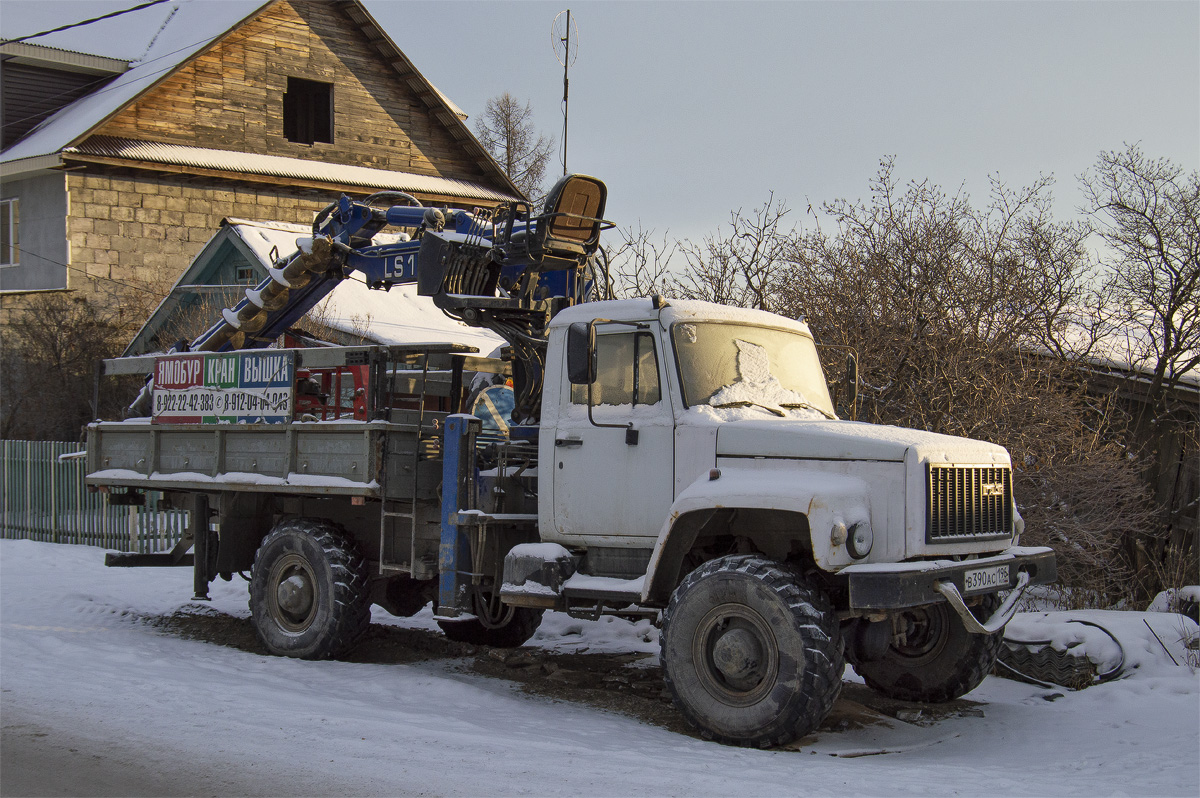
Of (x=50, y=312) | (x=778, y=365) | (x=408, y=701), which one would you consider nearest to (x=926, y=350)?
(x=778, y=365)

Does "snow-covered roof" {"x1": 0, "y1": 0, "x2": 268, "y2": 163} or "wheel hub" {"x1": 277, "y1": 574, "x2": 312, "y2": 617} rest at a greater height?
"snow-covered roof" {"x1": 0, "y1": 0, "x2": 268, "y2": 163}

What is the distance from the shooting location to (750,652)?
20.5 feet

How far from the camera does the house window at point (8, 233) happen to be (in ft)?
81.1

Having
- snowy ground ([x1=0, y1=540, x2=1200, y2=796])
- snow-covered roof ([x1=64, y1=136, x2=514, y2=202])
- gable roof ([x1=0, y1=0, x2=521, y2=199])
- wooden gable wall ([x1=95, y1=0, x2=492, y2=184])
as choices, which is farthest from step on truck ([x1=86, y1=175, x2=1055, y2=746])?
wooden gable wall ([x1=95, y1=0, x2=492, y2=184])

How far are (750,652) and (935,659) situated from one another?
6.52 ft

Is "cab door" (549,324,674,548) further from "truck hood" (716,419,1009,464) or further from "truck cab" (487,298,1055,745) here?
"truck hood" (716,419,1009,464)

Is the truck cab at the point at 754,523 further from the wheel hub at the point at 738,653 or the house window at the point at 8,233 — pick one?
the house window at the point at 8,233

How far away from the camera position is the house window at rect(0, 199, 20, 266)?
24.7 metres

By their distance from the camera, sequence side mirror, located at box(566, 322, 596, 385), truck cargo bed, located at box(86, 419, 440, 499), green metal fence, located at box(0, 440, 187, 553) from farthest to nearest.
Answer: green metal fence, located at box(0, 440, 187, 553) → truck cargo bed, located at box(86, 419, 440, 499) → side mirror, located at box(566, 322, 596, 385)

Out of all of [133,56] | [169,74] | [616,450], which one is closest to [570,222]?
[616,450]

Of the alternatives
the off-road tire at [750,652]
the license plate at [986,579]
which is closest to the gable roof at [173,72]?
the off-road tire at [750,652]

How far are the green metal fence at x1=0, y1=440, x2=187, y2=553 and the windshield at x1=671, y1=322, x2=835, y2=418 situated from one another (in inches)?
439

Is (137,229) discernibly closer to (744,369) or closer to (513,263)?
(513,263)

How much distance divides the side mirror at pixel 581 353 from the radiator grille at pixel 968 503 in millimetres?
2132
